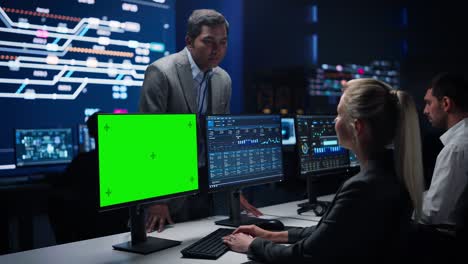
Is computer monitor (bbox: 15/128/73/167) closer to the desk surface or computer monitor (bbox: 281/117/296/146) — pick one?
computer monitor (bbox: 281/117/296/146)

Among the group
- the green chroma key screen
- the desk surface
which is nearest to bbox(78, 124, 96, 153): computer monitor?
the desk surface

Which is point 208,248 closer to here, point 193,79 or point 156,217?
point 156,217

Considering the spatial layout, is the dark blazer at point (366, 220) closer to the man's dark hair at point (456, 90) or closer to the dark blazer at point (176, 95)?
the dark blazer at point (176, 95)

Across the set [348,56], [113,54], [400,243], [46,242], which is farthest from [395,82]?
[400,243]

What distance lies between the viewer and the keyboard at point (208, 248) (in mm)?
1629

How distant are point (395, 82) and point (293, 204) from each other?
14.0 ft

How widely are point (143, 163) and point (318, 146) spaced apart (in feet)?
3.71

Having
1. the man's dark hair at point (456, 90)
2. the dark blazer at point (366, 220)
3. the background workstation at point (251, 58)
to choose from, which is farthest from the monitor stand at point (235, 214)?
the man's dark hair at point (456, 90)

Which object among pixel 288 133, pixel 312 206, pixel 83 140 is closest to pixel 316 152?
pixel 312 206

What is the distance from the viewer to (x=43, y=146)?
164 inches

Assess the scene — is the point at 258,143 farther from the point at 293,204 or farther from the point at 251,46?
the point at 251,46

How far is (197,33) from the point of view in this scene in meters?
2.38

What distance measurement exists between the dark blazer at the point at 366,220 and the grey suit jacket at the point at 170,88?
1.13 m

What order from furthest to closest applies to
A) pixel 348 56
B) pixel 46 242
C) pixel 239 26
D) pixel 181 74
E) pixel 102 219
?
pixel 348 56 → pixel 239 26 → pixel 46 242 → pixel 102 219 → pixel 181 74
